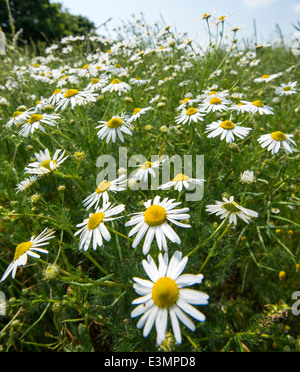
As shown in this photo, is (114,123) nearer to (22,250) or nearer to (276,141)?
(22,250)

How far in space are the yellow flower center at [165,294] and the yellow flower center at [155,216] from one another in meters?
0.28

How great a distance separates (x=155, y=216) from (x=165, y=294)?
35 cm

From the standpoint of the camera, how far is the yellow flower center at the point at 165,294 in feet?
2.76

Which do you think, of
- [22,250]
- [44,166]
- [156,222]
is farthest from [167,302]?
[44,166]

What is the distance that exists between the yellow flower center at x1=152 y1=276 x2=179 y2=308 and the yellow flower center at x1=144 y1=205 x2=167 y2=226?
11.1 inches

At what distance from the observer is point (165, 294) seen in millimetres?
841

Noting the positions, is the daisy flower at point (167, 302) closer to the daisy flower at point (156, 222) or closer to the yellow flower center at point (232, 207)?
the daisy flower at point (156, 222)

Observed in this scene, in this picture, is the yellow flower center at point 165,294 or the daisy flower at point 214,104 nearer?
the yellow flower center at point 165,294

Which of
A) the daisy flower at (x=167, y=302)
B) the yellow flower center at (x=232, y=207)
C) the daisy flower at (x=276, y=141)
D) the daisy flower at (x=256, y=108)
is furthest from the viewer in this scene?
the daisy flower at (x=256, y=108)

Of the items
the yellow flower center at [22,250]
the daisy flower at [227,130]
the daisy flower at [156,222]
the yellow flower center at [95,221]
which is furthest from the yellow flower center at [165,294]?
the daisy flower at [227,130]

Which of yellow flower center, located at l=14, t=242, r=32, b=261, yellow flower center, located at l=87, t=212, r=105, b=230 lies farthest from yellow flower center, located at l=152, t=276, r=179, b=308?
yellow flower center, located at l=14, t=242, r=32, b=261

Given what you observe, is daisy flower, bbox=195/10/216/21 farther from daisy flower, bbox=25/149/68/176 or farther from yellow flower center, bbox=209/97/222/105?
daisy flower, bbox=25/149/68/176

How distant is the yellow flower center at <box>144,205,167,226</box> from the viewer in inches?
43.1
